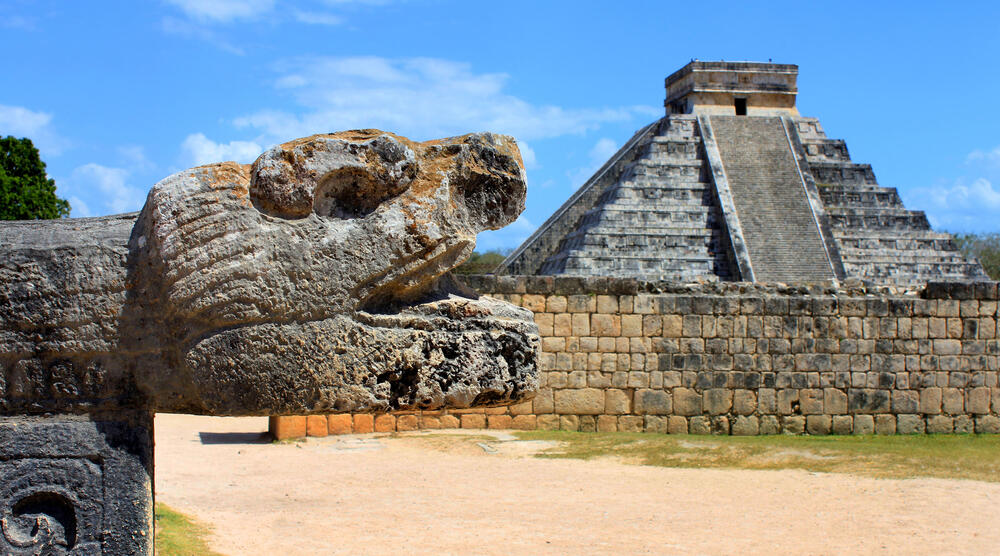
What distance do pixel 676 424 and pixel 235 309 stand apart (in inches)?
459

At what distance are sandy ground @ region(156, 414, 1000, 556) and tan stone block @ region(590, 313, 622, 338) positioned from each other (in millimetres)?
2170

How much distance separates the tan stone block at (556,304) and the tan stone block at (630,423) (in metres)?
1.68

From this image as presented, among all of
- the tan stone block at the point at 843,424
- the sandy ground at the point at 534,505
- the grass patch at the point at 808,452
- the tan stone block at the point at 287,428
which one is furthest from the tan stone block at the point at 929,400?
the tan stone block at the point at 287,428

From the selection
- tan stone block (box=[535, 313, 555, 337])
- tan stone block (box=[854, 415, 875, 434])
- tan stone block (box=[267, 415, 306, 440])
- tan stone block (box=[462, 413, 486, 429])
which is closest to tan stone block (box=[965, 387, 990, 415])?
tan stone block (box=[854, 415, 875, 434])

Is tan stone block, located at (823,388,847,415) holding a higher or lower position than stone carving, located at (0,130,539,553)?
lower

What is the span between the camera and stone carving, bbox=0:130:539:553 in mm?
2438

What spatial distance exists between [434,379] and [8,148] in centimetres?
1677

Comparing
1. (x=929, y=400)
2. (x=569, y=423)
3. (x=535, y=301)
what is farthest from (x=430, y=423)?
(x=929, y=400)

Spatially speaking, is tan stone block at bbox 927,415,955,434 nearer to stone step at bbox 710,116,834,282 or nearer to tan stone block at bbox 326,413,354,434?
tan stone block at bbox 326,413,354,434

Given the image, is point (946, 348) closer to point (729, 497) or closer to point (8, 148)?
point (729, 497)

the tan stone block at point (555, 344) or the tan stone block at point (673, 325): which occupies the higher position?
the tan stone block at point (673, 325)

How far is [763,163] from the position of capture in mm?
30906

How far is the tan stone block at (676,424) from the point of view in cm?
1349

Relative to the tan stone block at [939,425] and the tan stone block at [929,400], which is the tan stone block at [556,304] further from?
the tan stone block at [939,425]
